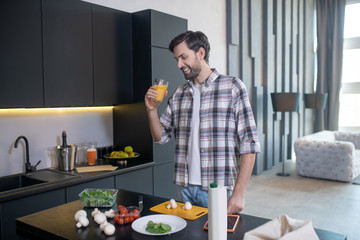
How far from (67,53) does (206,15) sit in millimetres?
2611

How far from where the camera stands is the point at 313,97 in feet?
22.8

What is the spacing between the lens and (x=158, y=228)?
1.37 meters

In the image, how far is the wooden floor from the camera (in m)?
3.71

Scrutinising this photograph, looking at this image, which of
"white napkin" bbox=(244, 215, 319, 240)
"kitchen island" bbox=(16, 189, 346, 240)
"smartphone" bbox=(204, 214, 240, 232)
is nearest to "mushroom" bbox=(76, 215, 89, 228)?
"kitchen island" bbox=(16, 189, 346, 240)

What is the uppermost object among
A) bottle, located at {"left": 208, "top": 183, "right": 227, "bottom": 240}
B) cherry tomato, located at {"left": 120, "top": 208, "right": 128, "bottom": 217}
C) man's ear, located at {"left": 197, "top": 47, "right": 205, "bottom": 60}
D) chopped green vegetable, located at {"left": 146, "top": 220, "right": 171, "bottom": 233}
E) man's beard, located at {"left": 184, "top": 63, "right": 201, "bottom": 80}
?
man's ear, located at {"left": 197, "top": 47, "right": 205, "bottom": 60}

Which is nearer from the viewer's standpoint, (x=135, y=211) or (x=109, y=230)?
(x=109, y=230)

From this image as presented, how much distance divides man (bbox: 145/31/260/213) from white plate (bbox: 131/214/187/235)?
0.42 meters

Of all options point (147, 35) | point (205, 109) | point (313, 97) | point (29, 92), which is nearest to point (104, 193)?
point (205, 109)

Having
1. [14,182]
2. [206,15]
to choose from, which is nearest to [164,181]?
[14,182]

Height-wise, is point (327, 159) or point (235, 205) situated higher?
point (235, 205)

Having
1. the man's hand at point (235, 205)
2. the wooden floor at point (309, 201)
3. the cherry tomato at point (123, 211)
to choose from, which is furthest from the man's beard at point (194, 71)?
the wooden floor at point (309, 201)

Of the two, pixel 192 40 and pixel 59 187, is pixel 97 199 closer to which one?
pixel 59 187

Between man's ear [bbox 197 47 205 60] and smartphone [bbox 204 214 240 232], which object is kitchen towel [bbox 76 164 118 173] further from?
smartphone [bbox 204 214 240 232]

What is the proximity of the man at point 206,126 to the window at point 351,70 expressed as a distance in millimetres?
6776
